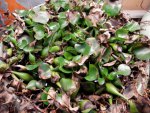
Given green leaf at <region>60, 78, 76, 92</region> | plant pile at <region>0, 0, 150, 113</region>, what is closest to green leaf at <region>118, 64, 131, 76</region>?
plant pile at <region>0, 0, 150, 113</region>

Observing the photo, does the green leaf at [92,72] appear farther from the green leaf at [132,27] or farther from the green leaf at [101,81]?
the green leaf at [132,27]

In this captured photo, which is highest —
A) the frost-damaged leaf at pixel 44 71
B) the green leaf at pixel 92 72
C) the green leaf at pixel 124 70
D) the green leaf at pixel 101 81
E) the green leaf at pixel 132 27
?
the green leaf at pixel 132 27

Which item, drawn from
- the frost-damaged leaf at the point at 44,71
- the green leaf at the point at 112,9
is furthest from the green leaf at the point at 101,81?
the green leaf at the point at 112,9

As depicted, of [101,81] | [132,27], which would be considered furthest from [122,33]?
[101,81]

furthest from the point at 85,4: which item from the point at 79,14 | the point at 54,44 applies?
the point at 54,44

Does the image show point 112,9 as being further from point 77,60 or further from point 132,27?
point 77,60

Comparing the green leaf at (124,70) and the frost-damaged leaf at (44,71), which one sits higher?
the frost-damaged leaf at (44,71)

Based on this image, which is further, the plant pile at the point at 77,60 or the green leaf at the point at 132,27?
the green leaf at the point at 132,27

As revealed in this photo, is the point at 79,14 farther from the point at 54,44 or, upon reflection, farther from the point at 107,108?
the point at 107,108
